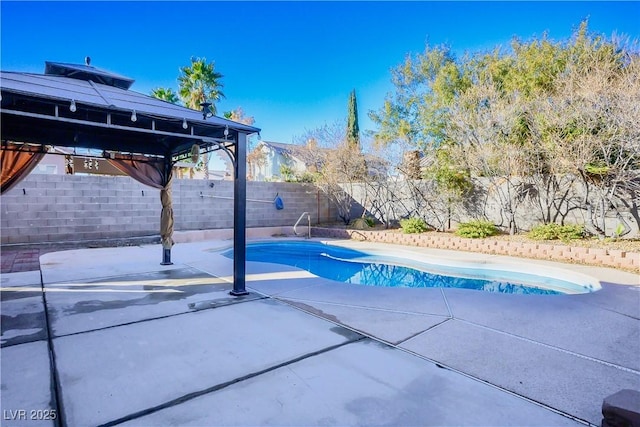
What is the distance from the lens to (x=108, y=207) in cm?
951

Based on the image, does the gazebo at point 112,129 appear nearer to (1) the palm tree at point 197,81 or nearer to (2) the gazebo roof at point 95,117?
(2) the gazebo roof at point 95,117

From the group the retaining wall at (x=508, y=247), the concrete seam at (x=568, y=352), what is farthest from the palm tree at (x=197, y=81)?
the concrete seam at (x=568, y=352)

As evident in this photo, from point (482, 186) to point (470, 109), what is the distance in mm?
2388

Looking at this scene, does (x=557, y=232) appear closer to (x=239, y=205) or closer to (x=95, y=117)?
(x=239, y=205)

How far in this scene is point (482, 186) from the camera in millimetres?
10180

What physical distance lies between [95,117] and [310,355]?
13.1 feet

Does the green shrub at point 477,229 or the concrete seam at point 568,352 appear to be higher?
the green shrub at point 477,229

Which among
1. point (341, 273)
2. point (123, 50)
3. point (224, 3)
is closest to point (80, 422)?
point (341, 273)

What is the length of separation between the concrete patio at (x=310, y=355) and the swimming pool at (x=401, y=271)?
4.65 ft

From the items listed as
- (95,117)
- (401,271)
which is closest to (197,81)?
(95,117)

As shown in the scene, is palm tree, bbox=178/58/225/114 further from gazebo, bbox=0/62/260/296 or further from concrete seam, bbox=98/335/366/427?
concrete seam, bbox=98/335/366/427

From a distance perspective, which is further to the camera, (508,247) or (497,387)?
(508,247)

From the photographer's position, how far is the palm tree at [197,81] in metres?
16.9

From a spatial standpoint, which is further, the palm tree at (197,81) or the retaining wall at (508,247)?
the palm tree at (197,81)
